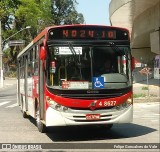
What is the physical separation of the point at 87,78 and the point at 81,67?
1.02 ft

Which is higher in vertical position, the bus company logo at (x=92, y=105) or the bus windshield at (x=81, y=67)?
the bus windshield at (x=81, y=67)

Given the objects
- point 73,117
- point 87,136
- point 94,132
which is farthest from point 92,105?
point 94,132

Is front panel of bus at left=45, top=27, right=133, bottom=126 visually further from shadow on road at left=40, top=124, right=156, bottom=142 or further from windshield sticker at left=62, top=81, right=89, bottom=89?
shadow on road at left=40, top=124, right=156, bottom=142

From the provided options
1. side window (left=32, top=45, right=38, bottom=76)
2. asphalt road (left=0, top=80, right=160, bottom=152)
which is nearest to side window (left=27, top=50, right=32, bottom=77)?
side window (left=32, top=45, right=38, bottom=76)

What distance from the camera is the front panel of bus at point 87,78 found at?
1075 centimetres

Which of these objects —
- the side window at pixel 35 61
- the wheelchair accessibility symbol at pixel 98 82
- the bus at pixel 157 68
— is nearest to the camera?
the wheelchair accessibility symbol at pixel 98 82

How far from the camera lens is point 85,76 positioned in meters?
10.9

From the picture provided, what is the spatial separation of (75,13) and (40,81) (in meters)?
97.8

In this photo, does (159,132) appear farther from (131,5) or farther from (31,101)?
(131,5)

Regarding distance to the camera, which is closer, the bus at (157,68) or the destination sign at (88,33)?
the destination sign at (88,33)

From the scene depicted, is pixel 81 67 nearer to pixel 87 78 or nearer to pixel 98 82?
pixel 87 78

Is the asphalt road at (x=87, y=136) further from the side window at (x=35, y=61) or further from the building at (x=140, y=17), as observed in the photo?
the building at (x=140, y=17)

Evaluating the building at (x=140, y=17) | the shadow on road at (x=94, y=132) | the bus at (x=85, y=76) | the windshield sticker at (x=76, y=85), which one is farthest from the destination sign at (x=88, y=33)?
the building at (x=140, y=17)

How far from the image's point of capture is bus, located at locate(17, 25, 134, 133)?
35.3 ft
